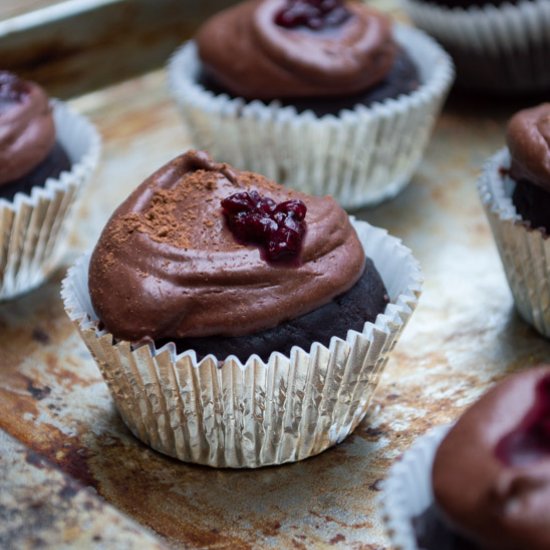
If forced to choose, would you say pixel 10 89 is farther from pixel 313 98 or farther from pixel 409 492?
pixel 409 492

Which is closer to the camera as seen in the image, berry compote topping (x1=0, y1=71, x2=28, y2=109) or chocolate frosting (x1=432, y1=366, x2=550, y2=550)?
chocolate frosting (x1=432, y1=366, x2=550, y2=550)

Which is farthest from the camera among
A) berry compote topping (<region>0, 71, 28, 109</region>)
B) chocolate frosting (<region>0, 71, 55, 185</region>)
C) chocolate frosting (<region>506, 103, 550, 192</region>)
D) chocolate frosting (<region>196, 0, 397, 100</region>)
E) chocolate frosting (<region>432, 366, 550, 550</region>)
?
chocolate frosting (<region>196, 0, 397, 100</region>)

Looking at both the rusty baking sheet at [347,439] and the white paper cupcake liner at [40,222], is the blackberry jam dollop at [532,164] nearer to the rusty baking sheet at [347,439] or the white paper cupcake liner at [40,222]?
the rusty baking sheet at [347,439]

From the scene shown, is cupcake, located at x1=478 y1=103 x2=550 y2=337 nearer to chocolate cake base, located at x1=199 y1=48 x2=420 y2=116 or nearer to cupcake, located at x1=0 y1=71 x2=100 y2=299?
chocolate cake base, located at x1=199 y1=48 x2=420 y2=116

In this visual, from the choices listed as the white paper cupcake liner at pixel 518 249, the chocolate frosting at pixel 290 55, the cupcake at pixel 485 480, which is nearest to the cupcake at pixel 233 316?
the white paper cupcake liner at pixel 518 249

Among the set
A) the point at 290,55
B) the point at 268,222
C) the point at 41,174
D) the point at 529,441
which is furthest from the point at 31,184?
the point at 529,441

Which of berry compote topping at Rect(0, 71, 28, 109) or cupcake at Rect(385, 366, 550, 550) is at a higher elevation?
cupcake at Rect(385, 366, 550, 550)

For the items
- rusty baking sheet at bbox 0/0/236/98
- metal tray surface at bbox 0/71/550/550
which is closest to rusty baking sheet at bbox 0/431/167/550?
metal tray surface at bbox 0/71/550/550
